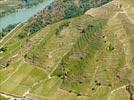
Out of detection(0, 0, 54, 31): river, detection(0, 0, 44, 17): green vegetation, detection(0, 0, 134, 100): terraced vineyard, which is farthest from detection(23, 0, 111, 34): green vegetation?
detection(0, 0, 44, 17): green vegetation

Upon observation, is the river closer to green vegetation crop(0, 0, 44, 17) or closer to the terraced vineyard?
green vegetation crop(0, 0, 44, 17)

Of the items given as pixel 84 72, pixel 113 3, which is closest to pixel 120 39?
pixel 84 72

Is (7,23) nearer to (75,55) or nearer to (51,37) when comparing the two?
(51,37)

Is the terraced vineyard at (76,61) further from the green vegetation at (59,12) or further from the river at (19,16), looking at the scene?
the river at (19,16)

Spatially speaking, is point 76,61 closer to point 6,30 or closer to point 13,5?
point 6,30

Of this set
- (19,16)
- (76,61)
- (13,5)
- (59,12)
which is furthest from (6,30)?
(76,61)

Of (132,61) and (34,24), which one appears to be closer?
(132,61)

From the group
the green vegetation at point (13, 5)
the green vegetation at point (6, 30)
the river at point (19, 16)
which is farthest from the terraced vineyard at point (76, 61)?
the green vegetation at point (13, 5)

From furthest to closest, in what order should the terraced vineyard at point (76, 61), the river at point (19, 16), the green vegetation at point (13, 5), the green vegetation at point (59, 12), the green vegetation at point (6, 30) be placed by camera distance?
the green vegetation at point (13, 5) → the river at point (19, 16) → the green vegetation at point (6, 30) → the green vegetation at point (59, 12) → the terraced vineyard at point (76, 61)
